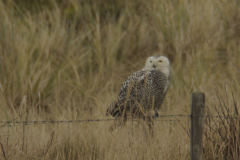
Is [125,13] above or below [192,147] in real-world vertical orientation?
above

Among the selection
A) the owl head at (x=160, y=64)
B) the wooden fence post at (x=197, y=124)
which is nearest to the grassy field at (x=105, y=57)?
the owl head at (x=160, y=64)

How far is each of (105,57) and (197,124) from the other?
3777 mm

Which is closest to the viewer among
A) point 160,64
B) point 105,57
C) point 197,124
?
point 197,124

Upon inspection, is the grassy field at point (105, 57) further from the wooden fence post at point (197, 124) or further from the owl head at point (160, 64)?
the wooden fence post at point (197, 124)

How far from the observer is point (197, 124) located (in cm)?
219

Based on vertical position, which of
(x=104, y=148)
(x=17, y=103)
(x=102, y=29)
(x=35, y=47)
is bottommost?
(x=104, y=148)

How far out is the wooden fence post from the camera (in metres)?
2.15

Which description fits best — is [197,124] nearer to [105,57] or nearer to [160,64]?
[160,64]

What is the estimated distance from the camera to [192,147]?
221cm

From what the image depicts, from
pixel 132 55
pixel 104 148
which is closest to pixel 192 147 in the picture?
pixel 104 148

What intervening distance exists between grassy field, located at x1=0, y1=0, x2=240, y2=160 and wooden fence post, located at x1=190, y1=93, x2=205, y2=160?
20.2 inches

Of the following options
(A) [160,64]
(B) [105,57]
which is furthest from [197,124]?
(B) [105,57]

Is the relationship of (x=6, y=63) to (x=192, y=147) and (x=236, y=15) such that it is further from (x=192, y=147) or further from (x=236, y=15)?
(x=236, y=15)

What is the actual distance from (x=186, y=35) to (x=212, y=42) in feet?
1.52
